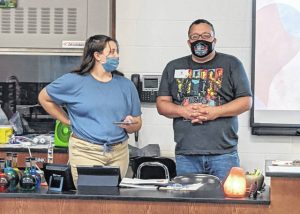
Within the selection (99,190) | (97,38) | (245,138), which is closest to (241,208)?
(99,190)

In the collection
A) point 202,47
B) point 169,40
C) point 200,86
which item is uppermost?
point 169,40

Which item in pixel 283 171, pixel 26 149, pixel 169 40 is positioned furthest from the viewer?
pixel 169 40

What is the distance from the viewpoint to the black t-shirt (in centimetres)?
358

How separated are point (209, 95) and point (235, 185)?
3.31 ft

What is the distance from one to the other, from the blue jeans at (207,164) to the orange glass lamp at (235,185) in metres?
0.82

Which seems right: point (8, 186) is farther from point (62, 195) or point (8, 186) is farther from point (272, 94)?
point (272, 94)

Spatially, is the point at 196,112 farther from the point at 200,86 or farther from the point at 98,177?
the point at 98,177

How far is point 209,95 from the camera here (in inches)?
142

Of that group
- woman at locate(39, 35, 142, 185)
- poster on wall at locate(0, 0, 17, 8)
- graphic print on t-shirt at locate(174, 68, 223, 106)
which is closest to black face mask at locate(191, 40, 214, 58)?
graphic print on t-shirt at locate(174, 68, 223, 106)

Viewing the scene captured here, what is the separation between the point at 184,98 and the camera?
3.66 m

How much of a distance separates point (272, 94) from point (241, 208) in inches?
82.4

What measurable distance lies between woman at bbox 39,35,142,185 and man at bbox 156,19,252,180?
11.3 inches

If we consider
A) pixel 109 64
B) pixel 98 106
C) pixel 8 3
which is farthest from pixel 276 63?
pixel 8 3

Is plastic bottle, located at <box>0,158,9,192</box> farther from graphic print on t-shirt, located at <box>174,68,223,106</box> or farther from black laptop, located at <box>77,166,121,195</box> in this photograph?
graphic print on t-shirt, located at <box>174,68,223,106</box>
